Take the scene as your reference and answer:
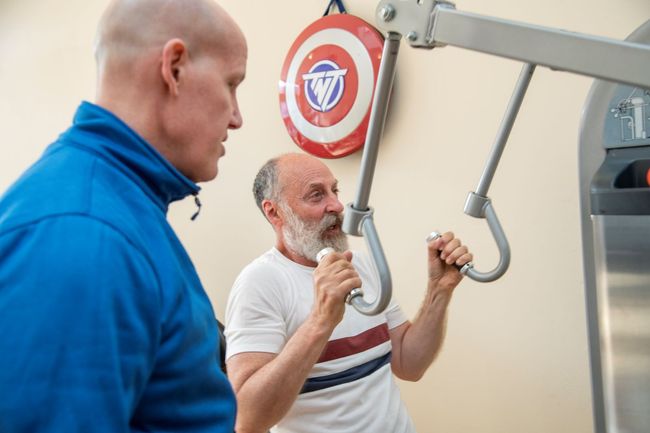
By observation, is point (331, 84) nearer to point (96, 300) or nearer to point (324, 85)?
point (324, 85)

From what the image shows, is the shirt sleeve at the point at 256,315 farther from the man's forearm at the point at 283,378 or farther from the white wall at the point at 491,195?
the white wall at the point at 491,195

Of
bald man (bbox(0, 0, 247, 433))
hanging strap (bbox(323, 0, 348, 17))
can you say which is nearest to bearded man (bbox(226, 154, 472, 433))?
bald man (bbox(0, 0, 247, 433))

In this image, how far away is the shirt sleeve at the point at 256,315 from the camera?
3.88 ft

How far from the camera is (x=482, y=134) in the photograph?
5.04 feet

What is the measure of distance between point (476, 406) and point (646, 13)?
0.99 metres

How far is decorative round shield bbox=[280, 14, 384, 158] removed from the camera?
1.67 metres

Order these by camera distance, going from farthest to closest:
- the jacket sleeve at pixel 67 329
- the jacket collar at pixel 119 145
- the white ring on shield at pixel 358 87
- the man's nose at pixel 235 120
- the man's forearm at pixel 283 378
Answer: the white ring on shield at pixel 358 87, the man's forearm at pixel 283 378, the man's nose at pixel 235 120, the jacket collar at pixel 119 145, the jacket sleeve at pixel 67 329

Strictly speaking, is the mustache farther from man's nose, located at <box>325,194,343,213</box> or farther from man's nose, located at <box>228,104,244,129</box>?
man's nose, located at <box>228,104,244,129</box>

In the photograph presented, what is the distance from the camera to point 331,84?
5.72ft

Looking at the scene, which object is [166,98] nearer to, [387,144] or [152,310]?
[152,310]

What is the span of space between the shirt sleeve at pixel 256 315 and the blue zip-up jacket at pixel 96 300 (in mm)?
568

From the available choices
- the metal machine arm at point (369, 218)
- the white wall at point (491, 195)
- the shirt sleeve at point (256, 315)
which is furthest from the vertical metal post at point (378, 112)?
the white wall at point (491, 195)

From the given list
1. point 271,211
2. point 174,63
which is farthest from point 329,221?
point 174,63

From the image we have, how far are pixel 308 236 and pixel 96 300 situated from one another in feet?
3.06
